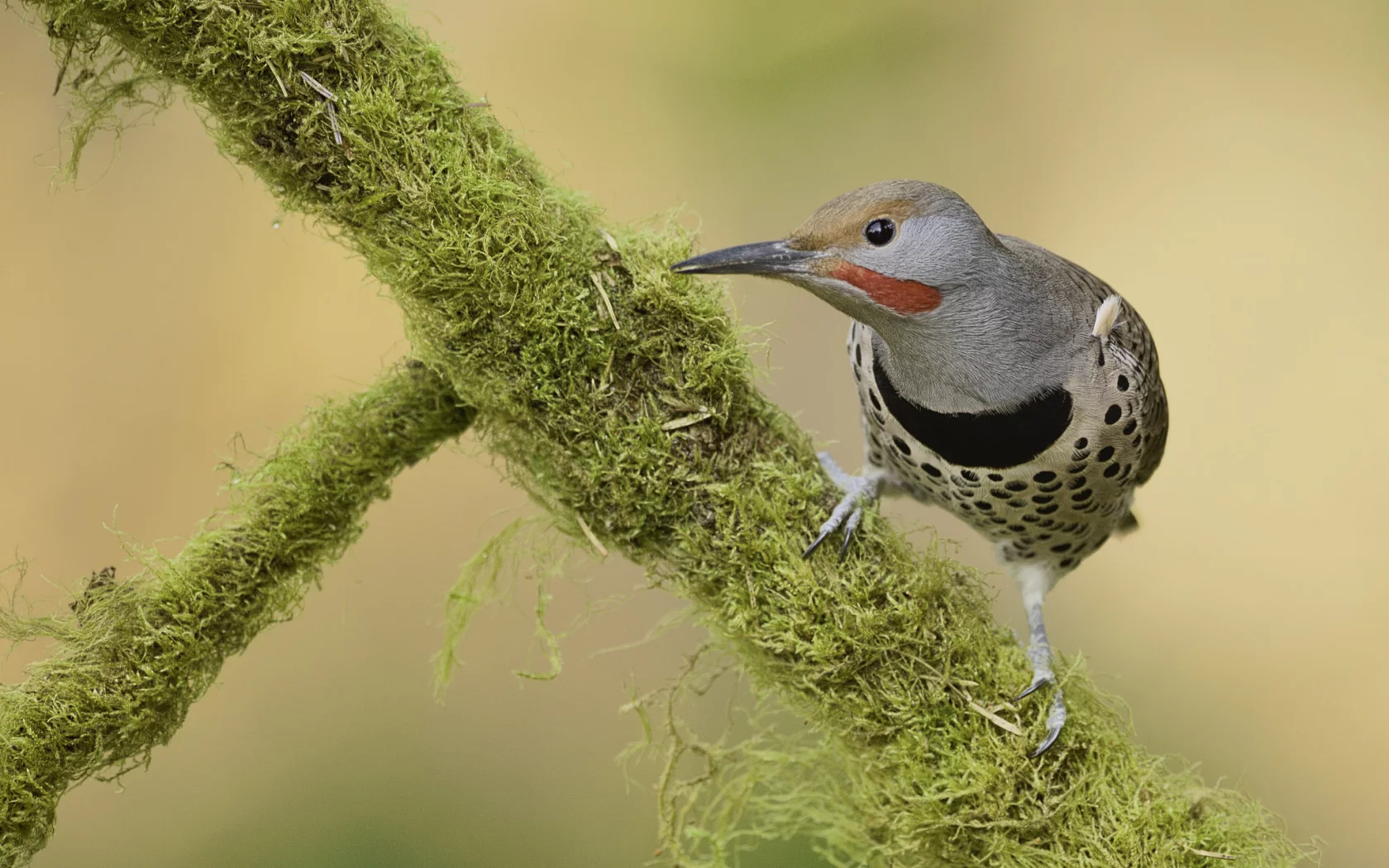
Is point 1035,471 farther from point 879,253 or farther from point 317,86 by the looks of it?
point 317,86

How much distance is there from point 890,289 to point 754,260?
22 centimetres

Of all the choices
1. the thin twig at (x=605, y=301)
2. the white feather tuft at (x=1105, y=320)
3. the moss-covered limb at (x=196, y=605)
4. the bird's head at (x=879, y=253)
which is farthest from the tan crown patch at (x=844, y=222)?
the moss-covered limb at (x=196, y=605)

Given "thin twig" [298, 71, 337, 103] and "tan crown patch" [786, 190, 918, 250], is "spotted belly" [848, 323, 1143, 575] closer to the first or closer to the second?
"tan crown patch" [786, 190, 918, 250]

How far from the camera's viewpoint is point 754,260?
159 centimetres

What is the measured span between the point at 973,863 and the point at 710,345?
2.85ft

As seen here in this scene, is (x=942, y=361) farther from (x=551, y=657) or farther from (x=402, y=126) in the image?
(x=402, y=126)

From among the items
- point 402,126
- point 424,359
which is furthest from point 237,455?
point 402,126

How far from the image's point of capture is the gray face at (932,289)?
1.61 metres

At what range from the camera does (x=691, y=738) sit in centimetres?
182

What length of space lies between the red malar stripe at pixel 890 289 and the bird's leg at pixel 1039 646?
61 centimetres

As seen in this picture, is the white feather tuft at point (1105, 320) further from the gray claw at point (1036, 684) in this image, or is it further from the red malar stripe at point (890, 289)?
the gray claw at point (1036, 684)

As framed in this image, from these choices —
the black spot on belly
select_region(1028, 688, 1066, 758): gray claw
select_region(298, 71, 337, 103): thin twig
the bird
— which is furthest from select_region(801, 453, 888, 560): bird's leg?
select_region(298, 71, 337, 103): thin twig

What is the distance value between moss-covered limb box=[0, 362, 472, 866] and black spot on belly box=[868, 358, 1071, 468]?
0.78 meters

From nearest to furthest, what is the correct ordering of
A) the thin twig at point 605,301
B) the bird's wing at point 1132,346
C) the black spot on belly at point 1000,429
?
the thin twig at point 605,301, the black spot on belly at point 1000,429, the bird's wing at point 1132,346
